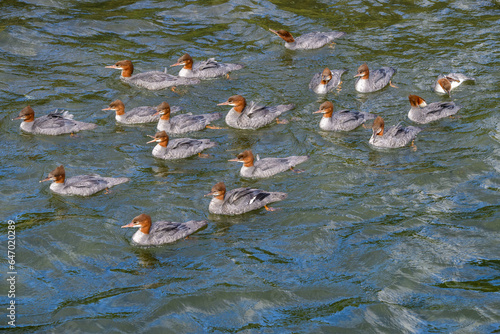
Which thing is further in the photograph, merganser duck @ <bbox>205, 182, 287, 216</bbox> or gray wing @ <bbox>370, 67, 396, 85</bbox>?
gray wing @ <bbox>370, 67, 396, 85</bbox>

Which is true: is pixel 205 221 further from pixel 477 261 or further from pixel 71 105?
pixel 71 105

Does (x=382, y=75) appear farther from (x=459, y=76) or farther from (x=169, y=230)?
(x=169, y=230)

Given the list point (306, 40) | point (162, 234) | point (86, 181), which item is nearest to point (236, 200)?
point (162, 234)

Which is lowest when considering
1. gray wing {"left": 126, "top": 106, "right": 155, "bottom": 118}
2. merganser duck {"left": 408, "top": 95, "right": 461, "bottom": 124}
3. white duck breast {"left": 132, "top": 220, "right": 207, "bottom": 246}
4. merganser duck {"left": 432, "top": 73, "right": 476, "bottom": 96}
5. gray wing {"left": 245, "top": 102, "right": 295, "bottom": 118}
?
white duck breast {"left": 132, "top": 220, "right": 207, "bottom": 246}

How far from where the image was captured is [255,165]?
11.3 metres

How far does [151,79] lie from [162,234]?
19.9ft

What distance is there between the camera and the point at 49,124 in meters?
12.6

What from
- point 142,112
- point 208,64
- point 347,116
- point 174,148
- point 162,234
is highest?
point 208,64

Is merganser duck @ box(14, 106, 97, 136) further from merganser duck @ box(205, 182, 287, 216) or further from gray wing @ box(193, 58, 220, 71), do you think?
merganser duck @ box(205, 182, 287, 216)

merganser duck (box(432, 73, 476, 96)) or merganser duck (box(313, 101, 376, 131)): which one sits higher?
merganser duck (box(432, 73, 476, 96))

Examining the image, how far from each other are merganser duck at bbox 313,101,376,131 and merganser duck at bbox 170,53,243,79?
10.0 ft

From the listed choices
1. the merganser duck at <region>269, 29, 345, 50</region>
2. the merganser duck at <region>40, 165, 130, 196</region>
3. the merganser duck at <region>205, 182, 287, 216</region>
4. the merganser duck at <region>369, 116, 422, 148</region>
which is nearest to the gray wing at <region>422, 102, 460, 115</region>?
the merganser duck at <region>369, 116, 422, 148</region>

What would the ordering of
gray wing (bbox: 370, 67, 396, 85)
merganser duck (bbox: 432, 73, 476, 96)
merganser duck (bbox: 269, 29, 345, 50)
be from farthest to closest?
merganser duck (bbox: 269, 29, 345, 50), gray wing (bbox: 370, 67, 396, 85), merganser duck (bbox: 432, 73, 476, 96)

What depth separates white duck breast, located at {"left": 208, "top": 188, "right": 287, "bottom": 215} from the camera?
399 inches
